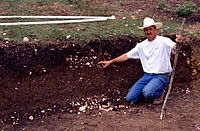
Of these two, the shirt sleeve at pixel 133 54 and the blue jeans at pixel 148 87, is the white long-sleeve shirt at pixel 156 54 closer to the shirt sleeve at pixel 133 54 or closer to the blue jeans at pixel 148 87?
the shirt sleeve at pixel 133 54

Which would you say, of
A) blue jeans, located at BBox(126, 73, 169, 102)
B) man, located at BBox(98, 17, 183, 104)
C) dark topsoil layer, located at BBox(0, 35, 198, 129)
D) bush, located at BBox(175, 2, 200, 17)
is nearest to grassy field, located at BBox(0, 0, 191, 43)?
dark topsoil layer, located at BBox(0, 35, 198, 129)

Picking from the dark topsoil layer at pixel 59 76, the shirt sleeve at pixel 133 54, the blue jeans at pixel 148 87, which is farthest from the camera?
the shirt sleeve at pixel 133 54

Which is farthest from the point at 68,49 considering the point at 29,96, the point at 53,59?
the point at 29,96

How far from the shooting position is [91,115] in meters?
4.10

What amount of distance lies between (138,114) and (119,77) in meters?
0.93

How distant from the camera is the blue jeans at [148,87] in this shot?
429 cm

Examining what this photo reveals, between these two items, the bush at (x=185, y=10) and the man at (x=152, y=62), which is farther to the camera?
the bush at (x=185, y=10)

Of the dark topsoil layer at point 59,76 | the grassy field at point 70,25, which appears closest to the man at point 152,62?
the dark topsoil layer at point 59,76

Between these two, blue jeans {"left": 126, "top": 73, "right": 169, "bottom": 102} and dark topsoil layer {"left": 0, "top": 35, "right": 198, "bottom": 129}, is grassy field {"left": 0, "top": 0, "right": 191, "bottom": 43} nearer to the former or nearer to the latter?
dark topsoil layer {"left": 0, "top": 35, "right": 198, "bottom": 129}

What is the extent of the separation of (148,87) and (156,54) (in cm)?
55

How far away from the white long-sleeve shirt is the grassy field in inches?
30.9

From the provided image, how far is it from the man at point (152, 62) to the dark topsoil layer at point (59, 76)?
32 cm

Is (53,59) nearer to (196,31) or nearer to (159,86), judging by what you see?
(159,86)

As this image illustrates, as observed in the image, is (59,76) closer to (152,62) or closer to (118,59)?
(118,59)
